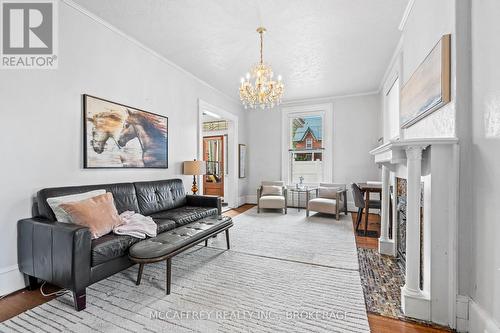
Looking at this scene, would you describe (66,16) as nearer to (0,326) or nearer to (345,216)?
(0,326)

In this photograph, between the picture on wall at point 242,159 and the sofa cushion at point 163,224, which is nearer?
the sofa cushion at point 163,224

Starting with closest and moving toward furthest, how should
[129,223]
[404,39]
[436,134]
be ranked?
[436,134], [129,223], [404,39]

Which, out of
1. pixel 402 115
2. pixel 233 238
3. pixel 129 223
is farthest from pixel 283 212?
pixel 129 223

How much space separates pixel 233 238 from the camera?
357 cm

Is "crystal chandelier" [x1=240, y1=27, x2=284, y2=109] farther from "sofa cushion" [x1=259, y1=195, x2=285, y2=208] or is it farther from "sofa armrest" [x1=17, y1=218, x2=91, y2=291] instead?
"sofa cushion" [x1=259, y1=195, x2=285, y2=208]

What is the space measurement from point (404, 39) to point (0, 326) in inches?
196

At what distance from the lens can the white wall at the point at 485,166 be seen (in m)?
1.30

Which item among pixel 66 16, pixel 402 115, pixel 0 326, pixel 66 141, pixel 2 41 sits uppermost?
pixel 66 16

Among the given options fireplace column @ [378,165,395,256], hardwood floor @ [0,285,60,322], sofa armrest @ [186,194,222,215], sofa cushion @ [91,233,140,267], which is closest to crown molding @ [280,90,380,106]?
fireplace column @ [378,165,395,256]

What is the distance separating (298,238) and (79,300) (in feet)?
9.08

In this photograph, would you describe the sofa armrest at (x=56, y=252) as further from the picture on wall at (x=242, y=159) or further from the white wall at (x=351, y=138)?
the white wall at (x=351, y=138)

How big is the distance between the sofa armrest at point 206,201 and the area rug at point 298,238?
21.2 inches

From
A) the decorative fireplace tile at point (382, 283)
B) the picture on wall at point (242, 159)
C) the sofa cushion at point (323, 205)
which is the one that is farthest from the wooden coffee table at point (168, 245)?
the picture on wall at point (242, 159)

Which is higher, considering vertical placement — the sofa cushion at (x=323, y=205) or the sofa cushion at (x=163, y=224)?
the sofa cushion at (x=163, y=224)
